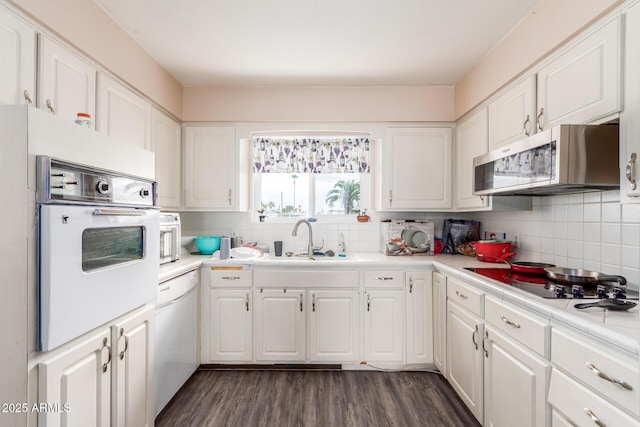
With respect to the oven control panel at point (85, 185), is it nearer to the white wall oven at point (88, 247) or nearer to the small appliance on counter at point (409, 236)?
the white wall oven at point (88, 247)

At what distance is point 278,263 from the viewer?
2553 mm

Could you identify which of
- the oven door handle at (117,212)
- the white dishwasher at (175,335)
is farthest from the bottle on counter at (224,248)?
the oven door handle at (117,212)

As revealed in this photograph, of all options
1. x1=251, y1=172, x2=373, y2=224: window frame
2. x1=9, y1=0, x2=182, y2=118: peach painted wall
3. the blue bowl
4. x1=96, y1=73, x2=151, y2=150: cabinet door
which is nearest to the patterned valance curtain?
x1=251, y1=172, x2=373, y2=224: window frame

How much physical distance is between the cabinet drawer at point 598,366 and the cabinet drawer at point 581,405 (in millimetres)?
27

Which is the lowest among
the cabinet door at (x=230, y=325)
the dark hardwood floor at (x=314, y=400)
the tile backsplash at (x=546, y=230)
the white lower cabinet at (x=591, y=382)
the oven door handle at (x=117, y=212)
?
the dark hardwood floor at (x=314, y=400)

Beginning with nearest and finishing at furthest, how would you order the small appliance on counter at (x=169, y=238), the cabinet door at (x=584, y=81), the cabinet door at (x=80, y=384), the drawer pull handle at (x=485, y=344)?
the cabinet door at (x=80, y=384) < the cabinet door at (x=584, y=81) < the drawer pull handle at (x=485, y=344) < the small appliance on counter at (x=169, y=238)

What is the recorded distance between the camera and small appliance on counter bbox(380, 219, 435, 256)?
2.95m

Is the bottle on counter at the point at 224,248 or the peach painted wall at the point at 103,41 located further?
the bottle on counter at the point at 224,248

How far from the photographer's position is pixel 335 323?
2.56 metres

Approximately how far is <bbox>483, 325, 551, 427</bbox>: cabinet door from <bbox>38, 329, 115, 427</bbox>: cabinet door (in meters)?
1.81

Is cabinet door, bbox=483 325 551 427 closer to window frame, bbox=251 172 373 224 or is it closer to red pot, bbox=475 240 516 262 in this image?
red pot, bbox=475 240 516 262

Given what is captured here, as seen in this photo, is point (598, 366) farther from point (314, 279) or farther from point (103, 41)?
point (103, 41)

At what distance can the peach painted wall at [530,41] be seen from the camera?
4.92 feet

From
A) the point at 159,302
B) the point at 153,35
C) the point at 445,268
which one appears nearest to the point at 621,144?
the point at 445,268
